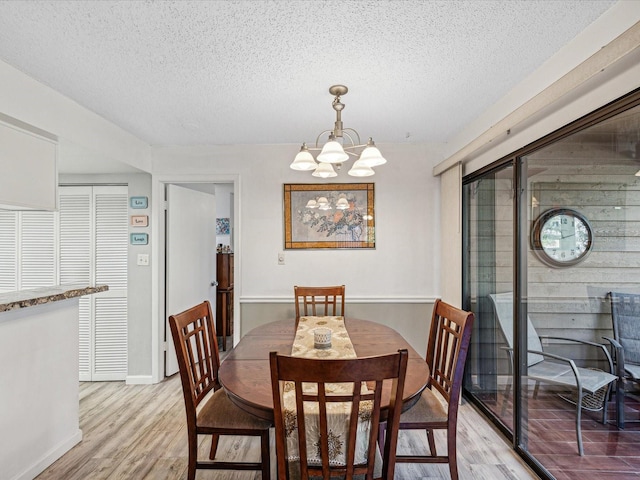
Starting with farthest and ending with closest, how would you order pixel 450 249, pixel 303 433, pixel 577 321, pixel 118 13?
1. pixel 450 249
2. pixel 577 321
3. pixel 118 13
4. pixel 303 433

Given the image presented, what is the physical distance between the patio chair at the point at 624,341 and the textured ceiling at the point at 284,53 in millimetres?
1246

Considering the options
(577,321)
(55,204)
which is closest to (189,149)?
(55,204)

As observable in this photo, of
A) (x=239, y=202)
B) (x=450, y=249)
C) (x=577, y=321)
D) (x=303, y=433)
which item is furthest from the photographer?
(x=239, y=202)

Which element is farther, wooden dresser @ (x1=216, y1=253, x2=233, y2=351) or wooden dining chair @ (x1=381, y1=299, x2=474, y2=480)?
wooden dresser @ (x1=216, y1=253, x2=233, y2=351)

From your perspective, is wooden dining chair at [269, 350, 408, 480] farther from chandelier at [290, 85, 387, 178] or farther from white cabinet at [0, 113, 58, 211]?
white cabinet at [0, 113, 58, 211]

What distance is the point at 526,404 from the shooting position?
7.42ft

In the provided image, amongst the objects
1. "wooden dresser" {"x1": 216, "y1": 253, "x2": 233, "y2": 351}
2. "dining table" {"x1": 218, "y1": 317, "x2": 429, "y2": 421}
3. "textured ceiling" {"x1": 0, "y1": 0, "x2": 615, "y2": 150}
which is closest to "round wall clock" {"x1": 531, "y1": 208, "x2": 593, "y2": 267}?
"textured ceiling" {"x1": 0, "y1": 0, "x2": 615, "y2": 150}

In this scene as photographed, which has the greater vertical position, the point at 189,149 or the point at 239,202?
the point at 189,149

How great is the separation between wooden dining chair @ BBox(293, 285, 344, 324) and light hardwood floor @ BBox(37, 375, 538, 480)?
3.66 feet

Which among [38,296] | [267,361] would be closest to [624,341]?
[267,361]

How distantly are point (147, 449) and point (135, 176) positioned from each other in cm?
244

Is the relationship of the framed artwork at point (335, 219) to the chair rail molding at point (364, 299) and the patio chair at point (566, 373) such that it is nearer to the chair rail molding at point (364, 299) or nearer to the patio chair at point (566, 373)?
the chair rail molding at point (364, 299)

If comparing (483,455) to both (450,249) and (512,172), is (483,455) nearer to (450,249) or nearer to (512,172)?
(450,249)

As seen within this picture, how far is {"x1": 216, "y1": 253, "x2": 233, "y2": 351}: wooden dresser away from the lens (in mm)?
4746
